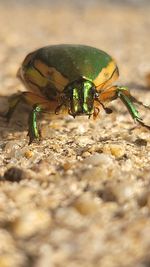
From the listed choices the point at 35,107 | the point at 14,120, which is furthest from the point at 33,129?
the point at 14,120

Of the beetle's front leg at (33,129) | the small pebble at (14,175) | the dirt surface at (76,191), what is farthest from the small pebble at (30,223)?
the beetle's front leg at (33,129)

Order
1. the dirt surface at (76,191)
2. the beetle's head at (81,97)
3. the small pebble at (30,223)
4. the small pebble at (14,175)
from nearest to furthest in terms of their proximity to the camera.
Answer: the dirt surface at (76,191) < the small pebble at (30,223) < the small pebble at (14,175) < the beetle's head at (81,97)

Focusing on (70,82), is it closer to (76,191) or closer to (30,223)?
(76,191)

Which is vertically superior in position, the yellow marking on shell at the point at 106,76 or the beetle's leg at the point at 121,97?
the yellow marking on shell at the point at 106,76

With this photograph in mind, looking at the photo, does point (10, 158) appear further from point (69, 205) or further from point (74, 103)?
point (69, 205)

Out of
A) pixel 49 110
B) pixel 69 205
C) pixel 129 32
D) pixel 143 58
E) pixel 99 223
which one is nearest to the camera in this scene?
pixel 99 223

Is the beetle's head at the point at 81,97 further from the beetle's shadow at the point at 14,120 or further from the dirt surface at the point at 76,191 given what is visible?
the beetle's shadow at the point at 14,120

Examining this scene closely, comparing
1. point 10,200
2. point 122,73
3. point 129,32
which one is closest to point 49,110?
point 10,200
